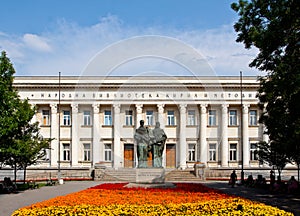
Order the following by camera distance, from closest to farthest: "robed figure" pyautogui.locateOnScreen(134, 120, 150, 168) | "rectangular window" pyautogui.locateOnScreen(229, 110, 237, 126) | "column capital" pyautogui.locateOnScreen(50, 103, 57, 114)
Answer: "robed figure" pyautogui.locateOnScreen(134, 120, 150, 168), "column capital" pyautogui.locateOnScreen(50, 103, 57, 114), "rectangular window" pyautogui.locateOnScreen(229, 110, 237, 126)

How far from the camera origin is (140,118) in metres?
60.7

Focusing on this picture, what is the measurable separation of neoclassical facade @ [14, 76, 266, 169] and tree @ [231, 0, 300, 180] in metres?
34.1

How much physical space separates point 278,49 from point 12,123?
16.5 m

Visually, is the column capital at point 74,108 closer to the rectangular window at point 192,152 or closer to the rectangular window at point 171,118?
the rectangular window at point 171,118

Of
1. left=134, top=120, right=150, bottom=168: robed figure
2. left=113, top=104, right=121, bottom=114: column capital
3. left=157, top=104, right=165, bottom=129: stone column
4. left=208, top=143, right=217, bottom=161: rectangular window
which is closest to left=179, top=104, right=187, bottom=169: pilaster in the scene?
left=157, top=104, right=165, bottom=129: stone column

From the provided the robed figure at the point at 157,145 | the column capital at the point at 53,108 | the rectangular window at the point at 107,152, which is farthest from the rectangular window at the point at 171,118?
the robed figure at the point at 157,145

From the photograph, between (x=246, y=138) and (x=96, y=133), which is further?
(x=246, y=138)

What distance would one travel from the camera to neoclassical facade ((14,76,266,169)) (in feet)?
195

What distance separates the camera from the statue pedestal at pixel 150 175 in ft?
88.6

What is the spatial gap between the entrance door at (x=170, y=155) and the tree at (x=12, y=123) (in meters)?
30.2

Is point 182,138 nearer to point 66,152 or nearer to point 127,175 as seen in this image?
point 66,152

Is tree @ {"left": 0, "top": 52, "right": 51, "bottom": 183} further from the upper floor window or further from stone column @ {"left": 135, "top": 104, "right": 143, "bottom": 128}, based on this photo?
the upper floor window

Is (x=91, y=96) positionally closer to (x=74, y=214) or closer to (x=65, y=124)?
(x=65, y=124)

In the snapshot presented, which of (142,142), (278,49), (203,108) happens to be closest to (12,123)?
(142,142)
